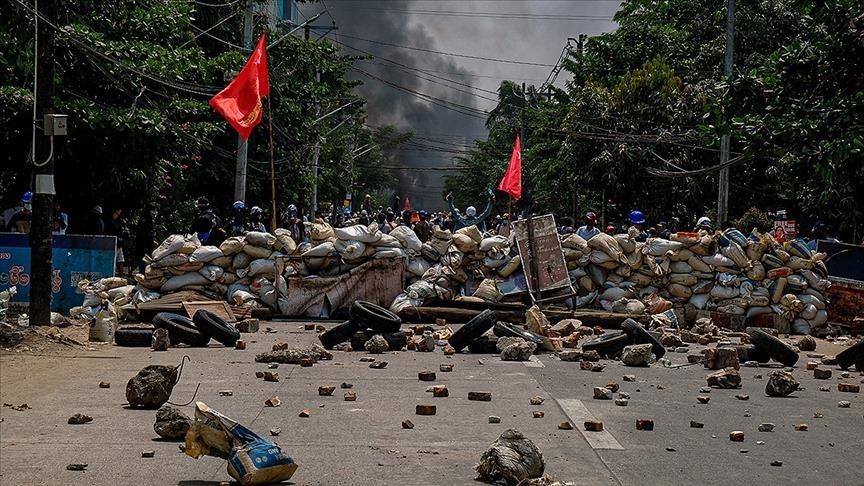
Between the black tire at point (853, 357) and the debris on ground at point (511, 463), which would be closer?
the debris on ground at point (511, 463)

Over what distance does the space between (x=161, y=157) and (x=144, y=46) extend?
4386 millimetres

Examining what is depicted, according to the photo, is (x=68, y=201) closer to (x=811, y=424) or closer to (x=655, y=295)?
(x=655, y=295)

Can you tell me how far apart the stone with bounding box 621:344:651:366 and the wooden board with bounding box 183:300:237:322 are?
20.2 ft

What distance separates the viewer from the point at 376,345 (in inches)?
485

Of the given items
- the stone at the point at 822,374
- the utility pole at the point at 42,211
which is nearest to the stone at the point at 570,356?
the stone at the point at 822,374

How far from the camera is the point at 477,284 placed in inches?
674

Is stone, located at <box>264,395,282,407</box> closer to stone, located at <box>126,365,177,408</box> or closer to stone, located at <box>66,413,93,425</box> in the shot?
stone, located at <box>126,365,177,408</box>

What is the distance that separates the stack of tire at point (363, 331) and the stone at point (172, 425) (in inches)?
225

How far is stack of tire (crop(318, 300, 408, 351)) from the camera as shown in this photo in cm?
1266

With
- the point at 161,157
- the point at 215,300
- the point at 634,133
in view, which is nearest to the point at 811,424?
the point at 215,300

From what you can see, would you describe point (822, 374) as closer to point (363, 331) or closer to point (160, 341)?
point (363, 331)

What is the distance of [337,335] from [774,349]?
16.4 feet

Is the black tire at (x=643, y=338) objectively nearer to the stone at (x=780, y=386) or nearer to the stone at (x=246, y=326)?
the stone at (x=780, y=386)

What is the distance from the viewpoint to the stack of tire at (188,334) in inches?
494
